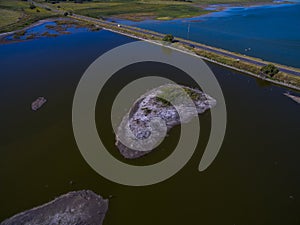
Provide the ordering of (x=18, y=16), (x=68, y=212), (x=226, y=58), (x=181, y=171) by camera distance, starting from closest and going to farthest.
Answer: (x=68, y=212)
(x=181, y=171)
(x=226, y=58)
(x=18, y=16)

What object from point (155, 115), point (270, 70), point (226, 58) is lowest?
point (155, 115)

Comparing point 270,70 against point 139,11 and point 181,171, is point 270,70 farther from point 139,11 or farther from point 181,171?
point 139,11

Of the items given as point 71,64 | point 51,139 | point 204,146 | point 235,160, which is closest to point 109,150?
point 51,139

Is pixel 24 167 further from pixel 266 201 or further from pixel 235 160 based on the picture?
pixel 266 201

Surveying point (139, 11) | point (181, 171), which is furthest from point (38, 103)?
point (139, 11)

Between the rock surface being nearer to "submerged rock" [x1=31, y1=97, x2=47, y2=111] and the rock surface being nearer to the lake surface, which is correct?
the lake surface

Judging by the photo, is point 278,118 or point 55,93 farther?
point 55,93
